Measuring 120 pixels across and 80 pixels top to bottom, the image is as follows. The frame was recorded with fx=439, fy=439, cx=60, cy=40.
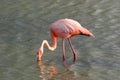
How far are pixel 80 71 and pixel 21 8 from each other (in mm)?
6458

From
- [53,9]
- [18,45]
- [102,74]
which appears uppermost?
[53,9]

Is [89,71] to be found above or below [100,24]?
below

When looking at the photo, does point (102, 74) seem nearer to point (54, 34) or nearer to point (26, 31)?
point (54, 34)

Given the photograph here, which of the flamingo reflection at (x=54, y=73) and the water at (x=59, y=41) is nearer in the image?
the flamingo reflection at (x=54, y=73)

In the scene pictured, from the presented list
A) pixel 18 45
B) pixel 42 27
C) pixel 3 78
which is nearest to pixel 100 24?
pixel 42 27

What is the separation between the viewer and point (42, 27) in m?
15.0

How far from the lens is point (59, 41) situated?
13.7m

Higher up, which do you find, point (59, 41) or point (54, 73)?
point (59, 41)

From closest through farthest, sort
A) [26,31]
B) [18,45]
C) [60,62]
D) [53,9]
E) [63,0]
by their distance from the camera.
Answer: [60,62] < [18,45] < [26,31] < [53,9] < [63,0]

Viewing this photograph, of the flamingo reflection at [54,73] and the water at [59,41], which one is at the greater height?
the water at [59,41]

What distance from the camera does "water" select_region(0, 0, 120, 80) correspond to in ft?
38.0

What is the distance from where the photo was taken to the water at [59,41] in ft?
38.0

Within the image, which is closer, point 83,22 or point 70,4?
point 83,22

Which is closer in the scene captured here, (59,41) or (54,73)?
(54,73)
